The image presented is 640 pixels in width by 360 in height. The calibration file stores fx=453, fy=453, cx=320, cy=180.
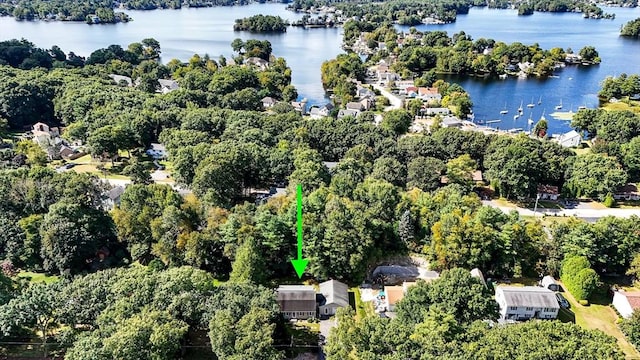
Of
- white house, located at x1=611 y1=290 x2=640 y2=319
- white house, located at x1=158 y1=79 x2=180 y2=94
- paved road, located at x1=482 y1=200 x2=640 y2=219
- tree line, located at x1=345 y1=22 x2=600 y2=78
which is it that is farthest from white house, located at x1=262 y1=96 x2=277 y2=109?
white house, located at x1=611 y1=290 x2=640 y2=319

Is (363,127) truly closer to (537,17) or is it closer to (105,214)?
(105,214)

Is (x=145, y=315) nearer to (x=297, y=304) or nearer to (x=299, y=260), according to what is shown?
(x=297, y=304)

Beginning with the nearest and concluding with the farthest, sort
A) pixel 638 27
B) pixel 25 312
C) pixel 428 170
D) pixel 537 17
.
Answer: pixel 25 312
pixel 428 170
pixel 638 27
pixel 537 17

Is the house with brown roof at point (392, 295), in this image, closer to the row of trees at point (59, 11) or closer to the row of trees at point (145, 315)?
the row of trees at point (145, 315)

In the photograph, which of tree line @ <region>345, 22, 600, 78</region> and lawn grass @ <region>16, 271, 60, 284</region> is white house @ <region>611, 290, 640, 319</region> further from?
tree line @ <region>345, 22, 600, 78</region>

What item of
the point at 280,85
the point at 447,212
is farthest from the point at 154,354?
the point at 280,85

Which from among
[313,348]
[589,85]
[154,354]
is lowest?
[313,348]
